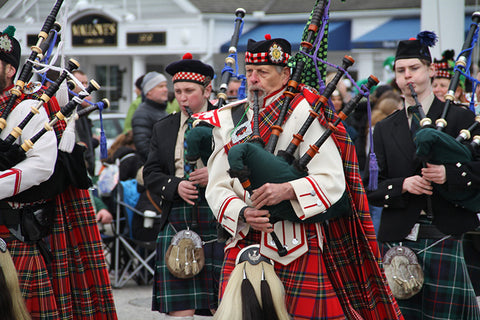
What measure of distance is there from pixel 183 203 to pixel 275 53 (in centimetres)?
149

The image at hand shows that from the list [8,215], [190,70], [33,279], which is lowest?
[33,279]

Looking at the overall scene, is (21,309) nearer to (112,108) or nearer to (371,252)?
(371,252)

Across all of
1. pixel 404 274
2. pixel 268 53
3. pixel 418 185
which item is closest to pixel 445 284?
pixel 404 274

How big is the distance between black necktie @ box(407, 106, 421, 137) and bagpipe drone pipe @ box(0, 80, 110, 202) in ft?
5.76

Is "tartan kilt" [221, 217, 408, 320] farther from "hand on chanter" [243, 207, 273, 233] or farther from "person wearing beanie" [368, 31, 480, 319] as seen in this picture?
"person wearing beanie" [368, 31, 480, 319]

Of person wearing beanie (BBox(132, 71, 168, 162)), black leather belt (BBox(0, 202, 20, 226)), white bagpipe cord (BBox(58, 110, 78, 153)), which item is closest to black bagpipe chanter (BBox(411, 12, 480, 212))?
white bagpipe cord (BBox(58, 110, 78, 153))

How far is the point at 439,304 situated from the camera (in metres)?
4.00

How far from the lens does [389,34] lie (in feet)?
50.9

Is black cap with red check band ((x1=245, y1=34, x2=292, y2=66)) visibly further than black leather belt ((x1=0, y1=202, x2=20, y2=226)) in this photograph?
No

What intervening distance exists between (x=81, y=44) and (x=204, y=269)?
16.1 meters

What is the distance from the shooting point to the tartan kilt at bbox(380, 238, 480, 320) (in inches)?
157

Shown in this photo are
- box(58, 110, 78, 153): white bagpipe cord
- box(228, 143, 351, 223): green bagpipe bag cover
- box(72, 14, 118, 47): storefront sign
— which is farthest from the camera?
box(72, 14, 118, 47): storefront sign

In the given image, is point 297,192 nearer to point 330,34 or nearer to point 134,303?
point 134,303

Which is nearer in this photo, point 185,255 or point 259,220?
point 259,220
